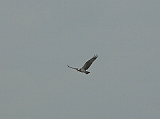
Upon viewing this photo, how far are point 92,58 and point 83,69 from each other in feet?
9.61

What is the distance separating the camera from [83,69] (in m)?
108

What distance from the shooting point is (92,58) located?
107 m
